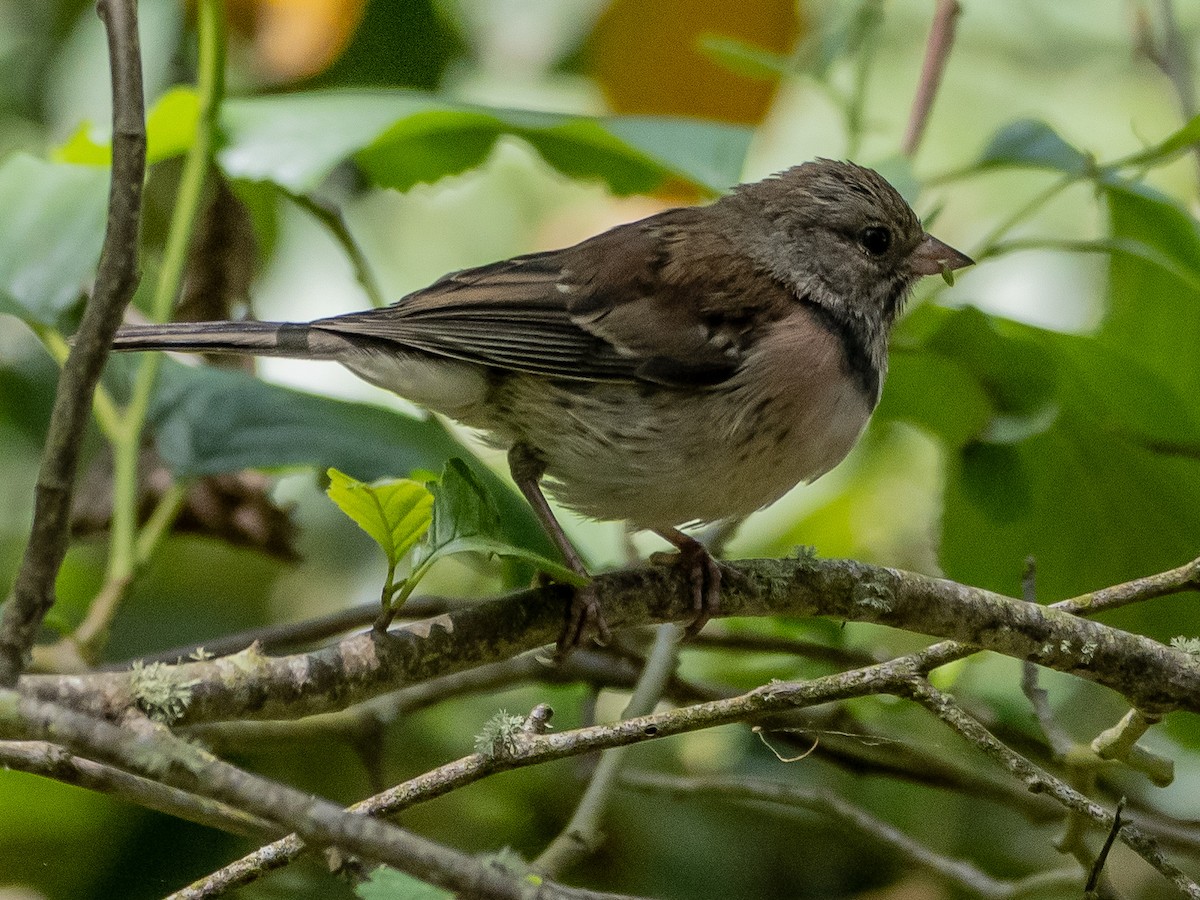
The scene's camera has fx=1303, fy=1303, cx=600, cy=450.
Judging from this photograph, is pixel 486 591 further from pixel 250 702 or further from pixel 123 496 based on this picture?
pixel 250 702

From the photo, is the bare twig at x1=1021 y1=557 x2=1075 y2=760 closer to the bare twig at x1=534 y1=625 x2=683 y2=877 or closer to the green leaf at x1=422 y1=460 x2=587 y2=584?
the bare twig at x1=534 y1=625 x2=683 y2=877

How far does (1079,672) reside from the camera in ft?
8.13

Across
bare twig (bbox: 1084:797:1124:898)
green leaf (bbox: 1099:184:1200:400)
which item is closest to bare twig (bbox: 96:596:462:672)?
bare twig (bbox: 1084:797:1124:898)

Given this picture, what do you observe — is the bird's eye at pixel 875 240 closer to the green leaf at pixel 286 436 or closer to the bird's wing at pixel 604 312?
the bird's wing at pixel 604 312

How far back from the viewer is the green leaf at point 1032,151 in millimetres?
3283

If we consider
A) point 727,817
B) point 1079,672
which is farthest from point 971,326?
point 727,817

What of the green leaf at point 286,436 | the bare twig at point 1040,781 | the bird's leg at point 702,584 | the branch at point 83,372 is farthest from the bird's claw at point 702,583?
the branch at point 83,372

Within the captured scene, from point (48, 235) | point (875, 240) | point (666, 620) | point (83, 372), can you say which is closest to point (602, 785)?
point (666, 620)

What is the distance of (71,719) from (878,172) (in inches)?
102

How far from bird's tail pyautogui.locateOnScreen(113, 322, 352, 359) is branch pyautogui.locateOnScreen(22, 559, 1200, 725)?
2.93ft

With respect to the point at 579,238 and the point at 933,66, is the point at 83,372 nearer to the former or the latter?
the point at 933,66

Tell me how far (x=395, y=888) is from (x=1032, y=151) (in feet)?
8.25

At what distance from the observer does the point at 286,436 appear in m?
3.08

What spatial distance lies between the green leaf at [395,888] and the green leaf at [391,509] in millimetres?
476
